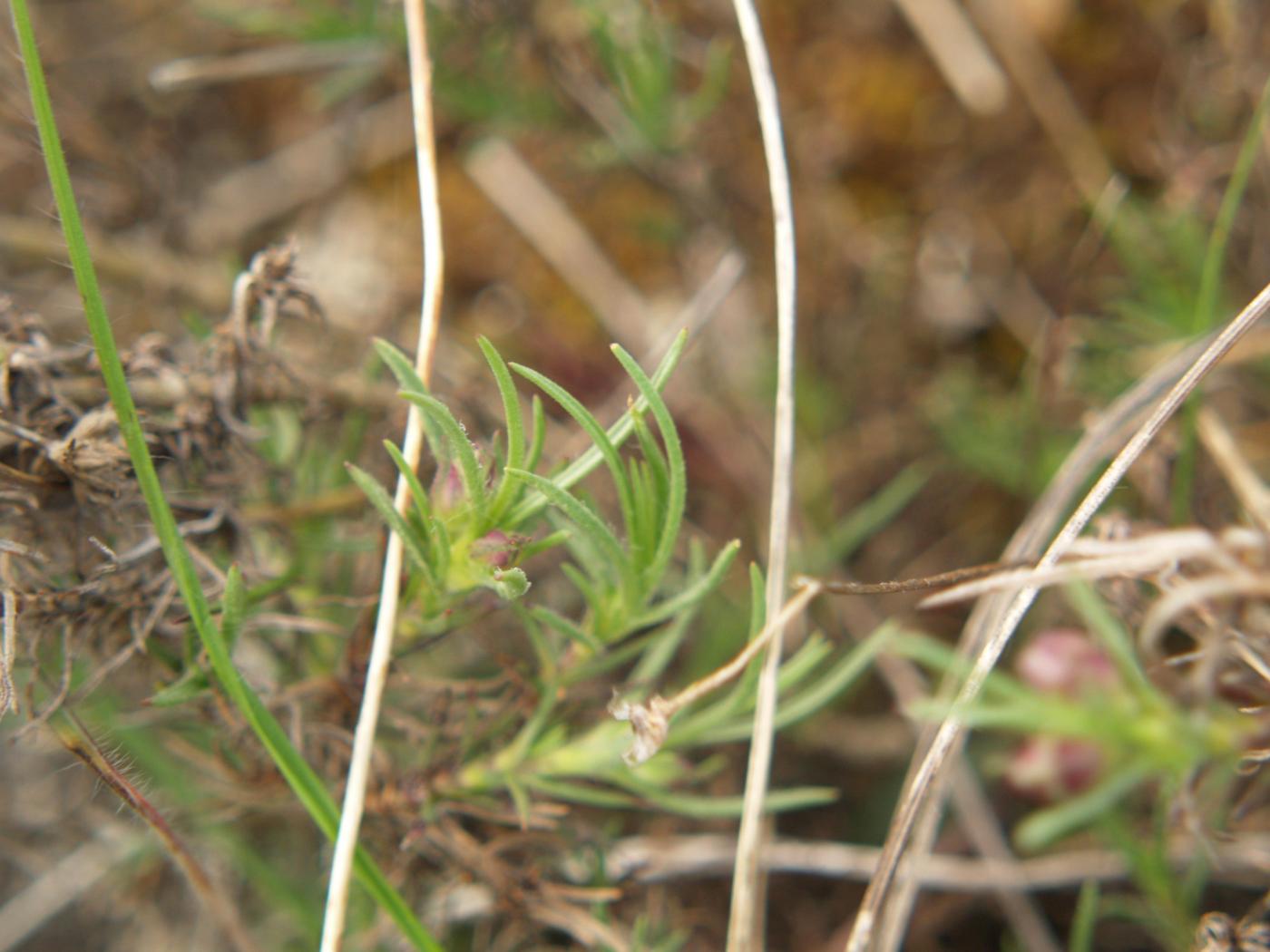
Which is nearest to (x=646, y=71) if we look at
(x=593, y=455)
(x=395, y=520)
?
(x=593, y=455)

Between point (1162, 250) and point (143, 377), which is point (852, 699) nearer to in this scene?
point (1162, 250)

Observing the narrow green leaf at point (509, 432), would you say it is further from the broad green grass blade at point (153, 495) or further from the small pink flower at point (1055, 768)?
the small pink flower at point (1055, 768)

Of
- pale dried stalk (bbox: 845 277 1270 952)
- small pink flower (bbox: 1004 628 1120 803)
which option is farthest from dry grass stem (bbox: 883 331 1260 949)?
pale dried stalk (bbox: 845 277 1270 952)

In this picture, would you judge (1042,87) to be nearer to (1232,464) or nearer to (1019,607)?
(1232,464)

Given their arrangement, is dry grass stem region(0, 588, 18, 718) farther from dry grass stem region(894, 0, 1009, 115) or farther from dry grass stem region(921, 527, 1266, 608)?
dry grass stem region(894, 0, 1009, 115)

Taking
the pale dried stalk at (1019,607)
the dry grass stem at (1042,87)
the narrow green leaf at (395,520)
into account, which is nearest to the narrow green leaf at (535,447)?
the narrow green leaf at (395,520)
